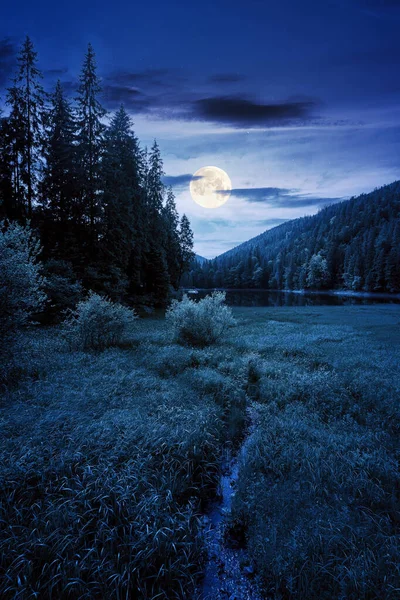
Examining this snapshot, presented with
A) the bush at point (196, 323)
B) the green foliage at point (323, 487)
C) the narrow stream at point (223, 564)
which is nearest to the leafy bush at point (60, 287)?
the bush at point (196, 323)

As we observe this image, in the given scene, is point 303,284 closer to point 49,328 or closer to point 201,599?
point 49,328

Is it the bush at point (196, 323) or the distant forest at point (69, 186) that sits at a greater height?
the distant forest at point (69, 186)

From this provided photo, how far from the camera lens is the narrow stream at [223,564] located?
13.2ft

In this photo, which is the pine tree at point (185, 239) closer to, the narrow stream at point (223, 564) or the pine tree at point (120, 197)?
the pine tree at point (120, 197)

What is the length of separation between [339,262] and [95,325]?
110835 millimetres

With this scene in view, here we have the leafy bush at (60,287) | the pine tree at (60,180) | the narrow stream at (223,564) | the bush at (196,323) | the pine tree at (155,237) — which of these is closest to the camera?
the narrow stream at (223,564)

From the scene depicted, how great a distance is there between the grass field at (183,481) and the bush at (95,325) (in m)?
3.84

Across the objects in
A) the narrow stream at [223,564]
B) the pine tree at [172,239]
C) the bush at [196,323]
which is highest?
the pine tree at [172,239]

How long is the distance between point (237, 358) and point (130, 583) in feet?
37.6

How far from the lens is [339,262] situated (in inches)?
4213

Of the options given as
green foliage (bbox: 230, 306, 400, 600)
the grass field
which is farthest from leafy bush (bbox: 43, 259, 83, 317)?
green foliage (bbox: 230, 306, 400, 600)

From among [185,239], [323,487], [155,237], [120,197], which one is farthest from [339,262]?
[323,487]

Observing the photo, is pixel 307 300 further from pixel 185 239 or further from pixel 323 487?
pixel 323 487

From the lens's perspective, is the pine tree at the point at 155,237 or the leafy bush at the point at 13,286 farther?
the pine tree at the point at 155,237
